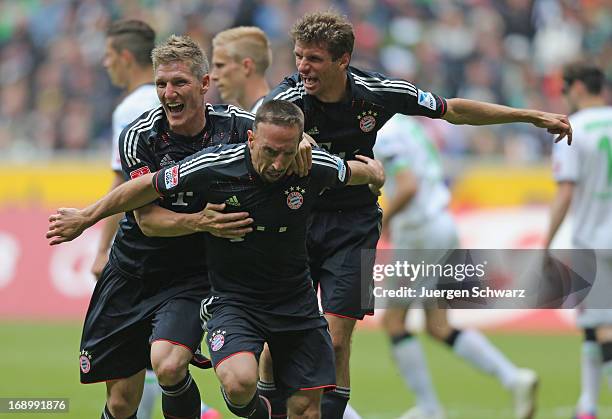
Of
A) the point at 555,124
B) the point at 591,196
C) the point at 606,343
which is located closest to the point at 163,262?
the point at 555,124

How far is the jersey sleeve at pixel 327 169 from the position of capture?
5.79 m

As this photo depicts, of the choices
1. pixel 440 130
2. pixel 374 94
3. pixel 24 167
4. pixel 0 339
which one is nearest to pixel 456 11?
pixel 440 130

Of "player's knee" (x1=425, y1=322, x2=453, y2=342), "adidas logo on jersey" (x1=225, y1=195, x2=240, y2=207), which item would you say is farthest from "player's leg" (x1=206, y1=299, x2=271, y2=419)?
"player's knee" (x1=425, y1=322, x2=453, y2=342)

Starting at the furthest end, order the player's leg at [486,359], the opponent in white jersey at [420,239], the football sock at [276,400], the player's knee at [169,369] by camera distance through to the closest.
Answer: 1. the opponent in white jersey at [420,239]
2. the player's leg at [486,359]
3. the football sock at [276,400]
4. the player's knee at [169,369]

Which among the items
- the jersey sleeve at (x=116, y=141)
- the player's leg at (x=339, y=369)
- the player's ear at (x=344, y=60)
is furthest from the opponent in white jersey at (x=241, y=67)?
the player's leg at (x=339, y=369)

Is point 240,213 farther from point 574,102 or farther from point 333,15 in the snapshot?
point 574,102

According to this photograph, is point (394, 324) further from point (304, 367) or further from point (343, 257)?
point (304, 367)

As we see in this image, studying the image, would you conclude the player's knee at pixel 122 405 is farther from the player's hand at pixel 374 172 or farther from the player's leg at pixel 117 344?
the player's hand at pixel 374 172

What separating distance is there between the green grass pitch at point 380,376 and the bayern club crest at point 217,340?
275cm

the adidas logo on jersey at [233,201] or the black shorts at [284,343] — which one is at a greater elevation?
the adidas logo on jersey at [233,201]

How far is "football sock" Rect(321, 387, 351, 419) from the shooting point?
6.46 meters

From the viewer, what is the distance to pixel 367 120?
6.42 meters

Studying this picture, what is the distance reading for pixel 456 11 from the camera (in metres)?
18.0

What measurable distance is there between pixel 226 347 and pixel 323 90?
154cm
